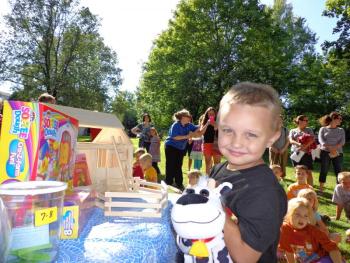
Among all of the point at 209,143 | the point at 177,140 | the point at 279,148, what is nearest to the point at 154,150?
the point at 209,143

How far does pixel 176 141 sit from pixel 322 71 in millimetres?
18245

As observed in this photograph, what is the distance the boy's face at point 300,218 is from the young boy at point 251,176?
6.33 feet

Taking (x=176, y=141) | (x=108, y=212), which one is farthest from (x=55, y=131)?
(x=176, y=141)

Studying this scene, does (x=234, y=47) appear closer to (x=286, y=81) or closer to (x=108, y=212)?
(x=286, y=81)

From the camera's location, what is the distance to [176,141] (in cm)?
645

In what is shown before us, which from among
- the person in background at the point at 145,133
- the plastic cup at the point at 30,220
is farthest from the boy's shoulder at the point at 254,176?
the person in background at the point at 145,133

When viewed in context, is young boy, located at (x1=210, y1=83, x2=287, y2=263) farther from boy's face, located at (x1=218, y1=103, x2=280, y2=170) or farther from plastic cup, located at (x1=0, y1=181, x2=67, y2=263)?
plastic cup, located at (x1=0, y1=181, x2=67, y2=263)

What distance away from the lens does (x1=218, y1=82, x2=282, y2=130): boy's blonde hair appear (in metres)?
1.17

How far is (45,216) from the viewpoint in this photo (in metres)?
1.13

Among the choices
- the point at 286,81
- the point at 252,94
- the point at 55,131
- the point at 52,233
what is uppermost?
the point at 286,81

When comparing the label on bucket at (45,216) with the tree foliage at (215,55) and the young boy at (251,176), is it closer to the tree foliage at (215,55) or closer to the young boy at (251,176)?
the young boy at (251,176)

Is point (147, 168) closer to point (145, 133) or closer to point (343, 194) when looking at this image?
point (343, 194)

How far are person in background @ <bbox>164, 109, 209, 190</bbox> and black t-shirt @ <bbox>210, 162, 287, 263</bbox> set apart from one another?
4840 mm

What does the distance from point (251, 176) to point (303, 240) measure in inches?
84.4
